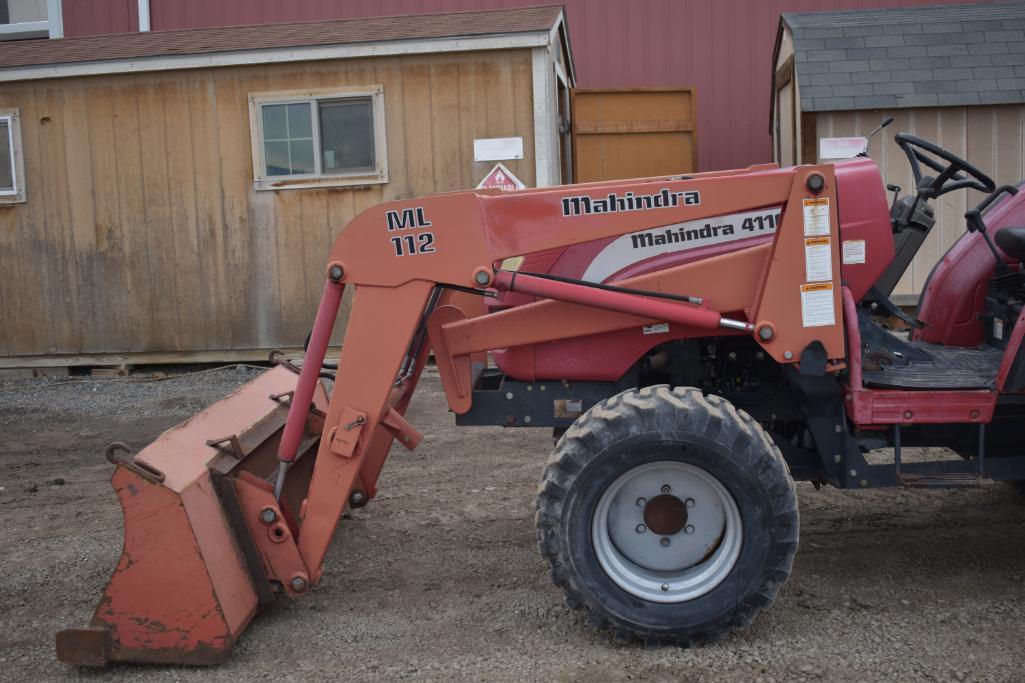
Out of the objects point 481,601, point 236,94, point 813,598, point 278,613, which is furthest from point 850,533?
point 236,94

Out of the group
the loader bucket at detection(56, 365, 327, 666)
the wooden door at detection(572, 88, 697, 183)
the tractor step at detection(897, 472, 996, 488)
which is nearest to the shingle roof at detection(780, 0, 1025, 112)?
the wooden door at detection(572, 88, 697, 183)

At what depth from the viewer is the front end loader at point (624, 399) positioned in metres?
3.51

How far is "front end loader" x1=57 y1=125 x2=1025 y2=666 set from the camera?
11.5ft

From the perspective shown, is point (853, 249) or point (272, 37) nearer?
point (853, 249)

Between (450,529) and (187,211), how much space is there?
6.09 meters

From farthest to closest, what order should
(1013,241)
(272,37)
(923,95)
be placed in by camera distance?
(272,37), (923,95), (1013,241)

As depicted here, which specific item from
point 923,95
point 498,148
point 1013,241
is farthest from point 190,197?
point 1013,241

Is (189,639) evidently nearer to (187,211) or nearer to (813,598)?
(813,598)

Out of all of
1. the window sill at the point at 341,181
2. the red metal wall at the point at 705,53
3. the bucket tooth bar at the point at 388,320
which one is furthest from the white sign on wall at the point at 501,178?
the bucket tooth bar at the point at 388,320

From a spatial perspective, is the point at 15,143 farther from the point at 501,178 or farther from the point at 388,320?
the point at 388,320

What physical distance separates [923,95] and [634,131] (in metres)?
2.75

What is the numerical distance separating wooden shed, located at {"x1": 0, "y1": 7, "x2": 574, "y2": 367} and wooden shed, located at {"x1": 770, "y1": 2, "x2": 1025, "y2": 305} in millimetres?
2418

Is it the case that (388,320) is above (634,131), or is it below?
below

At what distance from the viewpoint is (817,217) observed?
359 centimetres
